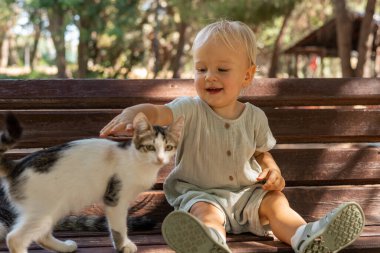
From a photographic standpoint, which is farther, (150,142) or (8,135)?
(150,142)

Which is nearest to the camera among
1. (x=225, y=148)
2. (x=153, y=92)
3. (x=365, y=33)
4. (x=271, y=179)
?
(x=271, y=179)

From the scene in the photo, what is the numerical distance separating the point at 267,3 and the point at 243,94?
32.6 ft

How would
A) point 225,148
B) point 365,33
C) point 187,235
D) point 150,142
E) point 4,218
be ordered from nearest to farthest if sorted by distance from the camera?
1. point 187,235
2. point 150,142
3. point 4,218
4. point 225,148
5. point 365,33

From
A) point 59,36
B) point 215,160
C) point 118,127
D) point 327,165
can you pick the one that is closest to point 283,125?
point 327,165

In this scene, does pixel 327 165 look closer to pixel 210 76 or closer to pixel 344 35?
pixel 210 76

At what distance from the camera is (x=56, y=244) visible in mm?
2428

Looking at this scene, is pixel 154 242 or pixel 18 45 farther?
pixel 18 45

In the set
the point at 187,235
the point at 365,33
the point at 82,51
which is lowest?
the point at 82,51

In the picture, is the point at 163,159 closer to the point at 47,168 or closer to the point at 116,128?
the point at 116,128

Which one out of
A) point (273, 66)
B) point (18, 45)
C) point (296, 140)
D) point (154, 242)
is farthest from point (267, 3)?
point (18, 45)

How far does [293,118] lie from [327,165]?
0.37 meters

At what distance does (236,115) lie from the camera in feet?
9.84

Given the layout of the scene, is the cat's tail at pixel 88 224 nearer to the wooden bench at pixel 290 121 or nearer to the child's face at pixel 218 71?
the wooden bench at pixel 290 121

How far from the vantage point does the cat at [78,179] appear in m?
2.24
